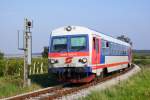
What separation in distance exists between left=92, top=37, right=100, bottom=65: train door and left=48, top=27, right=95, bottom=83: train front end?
2.25 ft

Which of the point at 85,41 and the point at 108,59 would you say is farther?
the point at 108,59

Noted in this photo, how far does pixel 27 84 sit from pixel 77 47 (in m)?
3.27

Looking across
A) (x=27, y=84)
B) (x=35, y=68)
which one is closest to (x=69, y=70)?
(x=27, y=84)

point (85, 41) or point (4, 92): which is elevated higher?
point (85, 41)

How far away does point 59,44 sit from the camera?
20531 mm

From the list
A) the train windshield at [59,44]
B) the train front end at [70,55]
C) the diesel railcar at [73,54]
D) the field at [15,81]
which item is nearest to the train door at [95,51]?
the diesel railcar at [73,54]

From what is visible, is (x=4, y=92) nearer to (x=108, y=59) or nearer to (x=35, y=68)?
(x=108, y=59)

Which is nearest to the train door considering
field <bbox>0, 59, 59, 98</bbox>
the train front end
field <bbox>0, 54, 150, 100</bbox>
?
the train front end

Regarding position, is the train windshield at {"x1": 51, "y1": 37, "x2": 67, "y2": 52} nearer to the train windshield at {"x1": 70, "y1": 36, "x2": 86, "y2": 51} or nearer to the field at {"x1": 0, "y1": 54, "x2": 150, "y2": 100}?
the train windshield at {"x1": 70, "y1": 36, "x2": 86, "y2": 51}

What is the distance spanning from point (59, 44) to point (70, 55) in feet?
3.23

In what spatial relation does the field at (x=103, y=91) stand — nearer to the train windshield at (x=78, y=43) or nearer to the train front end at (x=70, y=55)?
the train front end at (x=70, y=55)

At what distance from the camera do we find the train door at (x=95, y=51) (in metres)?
20.6

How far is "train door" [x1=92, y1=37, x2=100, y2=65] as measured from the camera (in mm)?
20570

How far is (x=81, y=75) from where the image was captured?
2019cm
